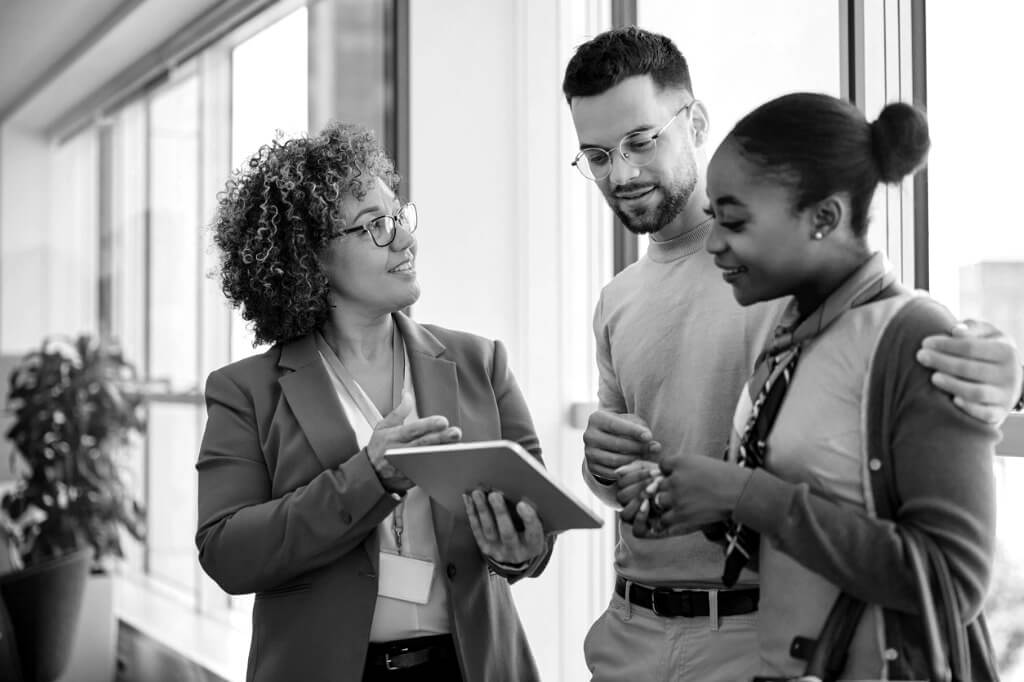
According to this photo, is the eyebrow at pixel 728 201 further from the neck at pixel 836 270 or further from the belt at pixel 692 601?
the belt at pixel 692 601

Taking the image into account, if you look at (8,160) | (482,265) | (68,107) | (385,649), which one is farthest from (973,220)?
(8,160)

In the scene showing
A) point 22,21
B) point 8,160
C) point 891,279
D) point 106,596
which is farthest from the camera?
point 8,160

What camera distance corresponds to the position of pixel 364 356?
2.10 m

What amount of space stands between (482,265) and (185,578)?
10.6 ft

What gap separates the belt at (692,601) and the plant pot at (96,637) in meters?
3.99

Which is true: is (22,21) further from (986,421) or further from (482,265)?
(986,421)

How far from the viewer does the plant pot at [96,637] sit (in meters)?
4.99

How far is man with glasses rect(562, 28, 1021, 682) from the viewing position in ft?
5.31

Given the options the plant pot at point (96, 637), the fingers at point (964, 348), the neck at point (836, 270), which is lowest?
the plant pot at point (96, 637)

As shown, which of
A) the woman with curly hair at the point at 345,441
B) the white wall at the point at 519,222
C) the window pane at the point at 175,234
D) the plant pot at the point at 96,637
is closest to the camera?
the woman with curly hair at the point at 345,441

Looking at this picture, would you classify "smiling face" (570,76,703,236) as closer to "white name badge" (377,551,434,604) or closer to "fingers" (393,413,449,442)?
"fingers" (393,413,449,442)

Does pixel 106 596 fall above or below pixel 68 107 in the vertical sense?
below

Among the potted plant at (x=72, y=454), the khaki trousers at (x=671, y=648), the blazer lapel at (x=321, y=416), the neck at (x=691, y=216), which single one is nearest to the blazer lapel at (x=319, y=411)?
the blazer lapel at (x=321, y=416)

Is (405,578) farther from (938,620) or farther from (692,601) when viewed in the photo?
(938,620)
